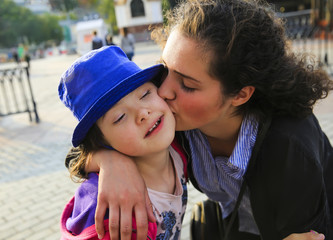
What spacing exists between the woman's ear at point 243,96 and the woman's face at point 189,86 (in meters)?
0.07

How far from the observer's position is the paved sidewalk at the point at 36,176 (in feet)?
10.6

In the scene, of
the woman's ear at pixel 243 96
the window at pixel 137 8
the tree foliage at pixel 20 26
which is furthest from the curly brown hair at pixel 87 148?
the tree foliage at pixel 20 26

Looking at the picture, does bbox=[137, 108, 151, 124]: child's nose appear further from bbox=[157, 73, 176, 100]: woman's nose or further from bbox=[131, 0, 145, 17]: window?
bbox=[131, 0, 145, 17]: window

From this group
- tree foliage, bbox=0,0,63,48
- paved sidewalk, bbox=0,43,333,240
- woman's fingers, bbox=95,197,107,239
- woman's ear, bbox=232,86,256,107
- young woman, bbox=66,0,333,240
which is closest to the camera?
woman's fingers, bbox=95,197,107,239

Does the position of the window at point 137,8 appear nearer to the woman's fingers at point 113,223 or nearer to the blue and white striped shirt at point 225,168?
the blue and white striped shirt at point 225,168

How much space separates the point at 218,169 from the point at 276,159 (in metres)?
0.43

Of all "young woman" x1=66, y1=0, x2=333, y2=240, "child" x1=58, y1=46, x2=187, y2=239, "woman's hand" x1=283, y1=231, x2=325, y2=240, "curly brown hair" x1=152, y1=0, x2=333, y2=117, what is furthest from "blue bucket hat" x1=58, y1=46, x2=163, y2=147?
"woman's hand" x1=283, y1=231, x2=325, y2=240

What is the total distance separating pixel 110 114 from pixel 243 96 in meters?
0.74

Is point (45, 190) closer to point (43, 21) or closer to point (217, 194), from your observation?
point (217, 194)

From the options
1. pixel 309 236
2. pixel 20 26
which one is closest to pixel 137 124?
pixel 309 236

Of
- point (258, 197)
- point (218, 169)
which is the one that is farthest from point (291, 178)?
point (218, 169)

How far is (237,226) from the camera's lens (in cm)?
215

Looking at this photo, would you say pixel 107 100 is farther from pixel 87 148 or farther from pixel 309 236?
pixel 309 236

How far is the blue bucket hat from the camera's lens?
139 centimetres
